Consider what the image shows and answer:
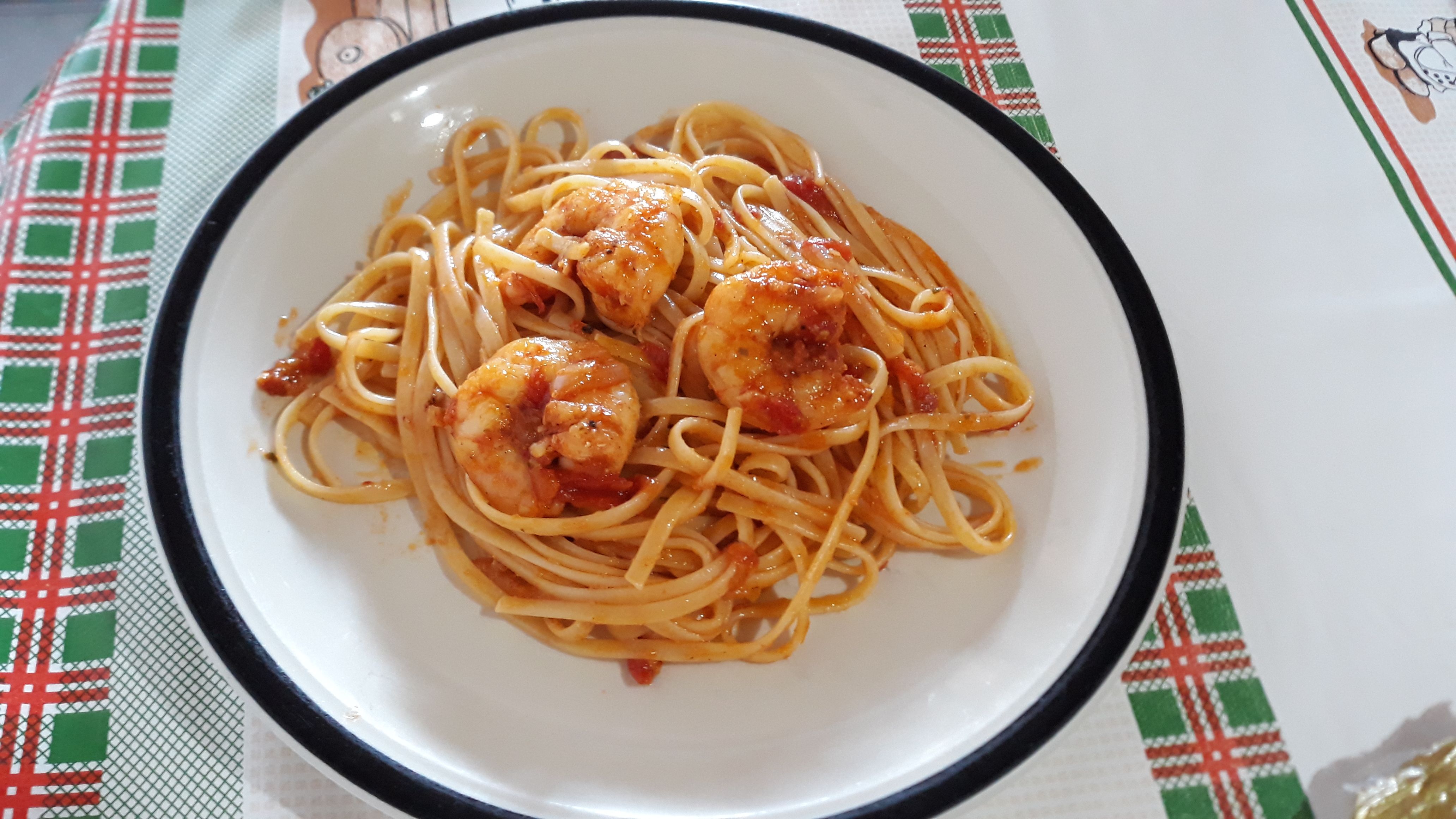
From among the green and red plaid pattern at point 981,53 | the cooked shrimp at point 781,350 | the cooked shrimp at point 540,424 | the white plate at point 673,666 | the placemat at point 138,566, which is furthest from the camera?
the green and red plaid pattern at point 981,53

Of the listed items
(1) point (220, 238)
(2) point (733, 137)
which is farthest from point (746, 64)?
(1) point (220, 238)

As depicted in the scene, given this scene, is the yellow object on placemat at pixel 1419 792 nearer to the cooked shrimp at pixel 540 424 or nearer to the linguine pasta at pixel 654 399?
the linguine pasta at pixel 654 399

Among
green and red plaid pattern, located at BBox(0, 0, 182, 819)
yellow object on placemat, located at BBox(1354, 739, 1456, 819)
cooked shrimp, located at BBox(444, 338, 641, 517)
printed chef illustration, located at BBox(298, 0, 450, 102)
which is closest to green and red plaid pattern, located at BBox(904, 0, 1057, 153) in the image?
printed chef illustration, located at BBox(298, 0, 450, 102)

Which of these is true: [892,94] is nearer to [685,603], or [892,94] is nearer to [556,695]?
[685,603]

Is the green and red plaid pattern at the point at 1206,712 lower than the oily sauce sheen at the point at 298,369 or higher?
lower

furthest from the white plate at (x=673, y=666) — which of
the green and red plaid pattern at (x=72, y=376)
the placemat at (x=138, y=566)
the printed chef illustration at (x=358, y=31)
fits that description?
the printed chef illustration at (x=358, y=31)

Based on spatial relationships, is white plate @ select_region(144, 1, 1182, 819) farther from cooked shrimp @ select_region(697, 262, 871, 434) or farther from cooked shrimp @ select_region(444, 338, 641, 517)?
cooked shrimp @ select_region(697, 262, 871, 434)
